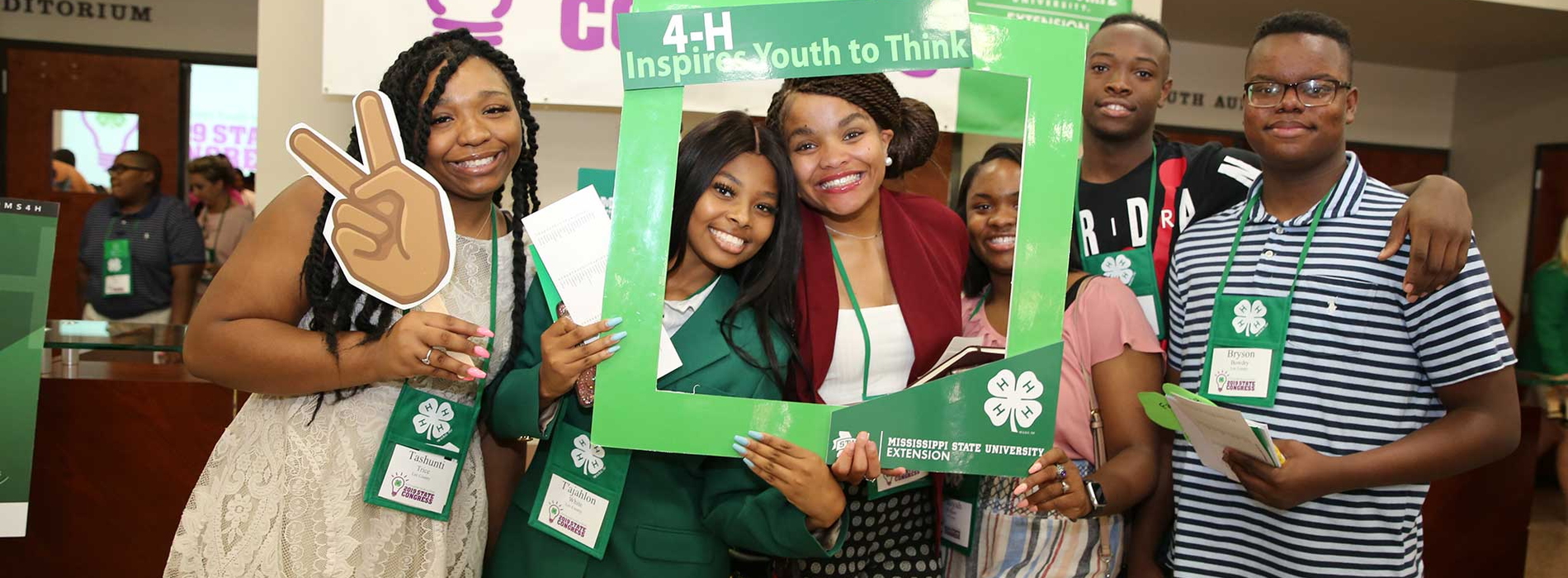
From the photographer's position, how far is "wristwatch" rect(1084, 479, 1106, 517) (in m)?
1.90

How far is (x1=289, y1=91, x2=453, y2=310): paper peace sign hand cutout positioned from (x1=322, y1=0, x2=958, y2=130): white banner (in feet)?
5.76

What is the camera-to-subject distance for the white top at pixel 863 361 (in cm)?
189

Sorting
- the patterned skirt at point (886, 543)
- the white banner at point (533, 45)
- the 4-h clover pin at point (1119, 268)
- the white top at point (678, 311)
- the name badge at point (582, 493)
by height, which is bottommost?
the patterned skirt at point (886, 543)

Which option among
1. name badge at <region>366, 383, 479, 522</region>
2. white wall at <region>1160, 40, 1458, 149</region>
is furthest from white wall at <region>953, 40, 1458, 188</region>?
name badge at <region>366, 383, 479, 522</region>

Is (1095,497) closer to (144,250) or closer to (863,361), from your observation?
(863,361)

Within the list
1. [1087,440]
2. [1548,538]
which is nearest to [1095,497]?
[1087,440]

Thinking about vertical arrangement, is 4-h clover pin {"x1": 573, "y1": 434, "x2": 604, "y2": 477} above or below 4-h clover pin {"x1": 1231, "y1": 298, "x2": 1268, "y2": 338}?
below

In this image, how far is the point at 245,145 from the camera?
7.99 metres

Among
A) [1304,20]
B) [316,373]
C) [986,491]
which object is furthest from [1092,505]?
[316,373]

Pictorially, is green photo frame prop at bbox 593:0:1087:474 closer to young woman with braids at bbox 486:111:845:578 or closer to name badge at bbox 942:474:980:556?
young woman with braids at bbox 486:111:845:578

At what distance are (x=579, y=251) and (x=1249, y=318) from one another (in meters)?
1.24

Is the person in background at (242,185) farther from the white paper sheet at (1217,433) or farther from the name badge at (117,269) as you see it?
the white paper sheet at (1217,433)

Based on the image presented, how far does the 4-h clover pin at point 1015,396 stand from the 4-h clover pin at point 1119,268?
73 centimetres

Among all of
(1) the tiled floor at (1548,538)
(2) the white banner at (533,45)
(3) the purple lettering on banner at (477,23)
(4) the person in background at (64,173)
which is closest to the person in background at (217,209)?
(4) the person in background at (64,173)
